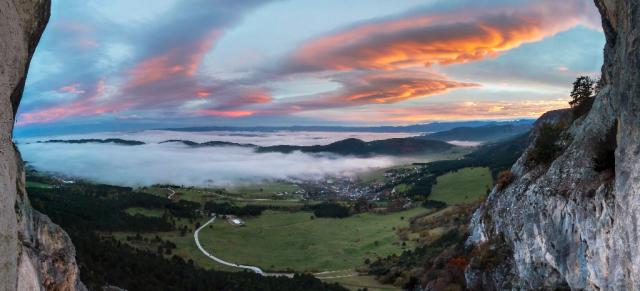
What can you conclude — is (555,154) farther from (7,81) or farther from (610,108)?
(7,81)

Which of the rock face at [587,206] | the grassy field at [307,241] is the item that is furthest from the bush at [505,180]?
the grassy field at [307,241]

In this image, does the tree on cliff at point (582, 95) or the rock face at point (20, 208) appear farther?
the tree on cliff at point (582, 95)

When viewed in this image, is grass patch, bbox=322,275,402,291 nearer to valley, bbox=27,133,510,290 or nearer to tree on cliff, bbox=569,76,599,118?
valley, bbox=27,133,510,290

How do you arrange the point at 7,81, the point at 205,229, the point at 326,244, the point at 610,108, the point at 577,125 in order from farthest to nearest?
the point at 205,229 → the point at 326,244 → the point at 577,125 → the point at 610,108 → the point at 7,81

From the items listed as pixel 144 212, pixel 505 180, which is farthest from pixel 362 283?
pixel 144 212

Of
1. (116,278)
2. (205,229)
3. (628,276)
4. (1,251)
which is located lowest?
(205,229)

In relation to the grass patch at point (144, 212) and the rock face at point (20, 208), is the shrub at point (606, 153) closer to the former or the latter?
the rock face at point (20, 208)

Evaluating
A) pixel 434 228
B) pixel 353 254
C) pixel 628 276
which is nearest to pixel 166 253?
pixel 353 254
